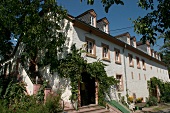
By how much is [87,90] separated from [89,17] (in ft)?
Answer: 21.4

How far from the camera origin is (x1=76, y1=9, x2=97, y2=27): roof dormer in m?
15.2

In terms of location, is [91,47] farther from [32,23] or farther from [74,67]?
[32,23]

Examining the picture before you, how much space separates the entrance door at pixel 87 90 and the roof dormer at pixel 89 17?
15.4ft

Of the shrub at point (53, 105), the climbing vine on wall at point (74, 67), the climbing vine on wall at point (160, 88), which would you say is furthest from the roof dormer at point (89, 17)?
the climbing vine on wall at point (160, 88)

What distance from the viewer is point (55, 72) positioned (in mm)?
12812

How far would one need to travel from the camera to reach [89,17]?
1564 cm

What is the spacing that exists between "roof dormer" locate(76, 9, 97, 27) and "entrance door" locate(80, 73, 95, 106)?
4695 mm

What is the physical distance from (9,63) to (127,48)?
12976mm

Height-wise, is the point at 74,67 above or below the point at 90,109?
above

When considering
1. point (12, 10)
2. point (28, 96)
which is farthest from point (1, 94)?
point (12, 10)

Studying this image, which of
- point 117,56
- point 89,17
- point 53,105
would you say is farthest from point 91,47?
point 53,105

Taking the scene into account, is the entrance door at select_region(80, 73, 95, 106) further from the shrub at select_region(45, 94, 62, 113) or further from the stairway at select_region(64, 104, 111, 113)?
the shrub at select_region(45, 94, 62, 113)

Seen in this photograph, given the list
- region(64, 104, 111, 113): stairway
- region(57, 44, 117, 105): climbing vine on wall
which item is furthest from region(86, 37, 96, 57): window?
region(64, 104, 111, 113): stairway

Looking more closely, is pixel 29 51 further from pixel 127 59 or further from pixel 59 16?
pixel 127 59
